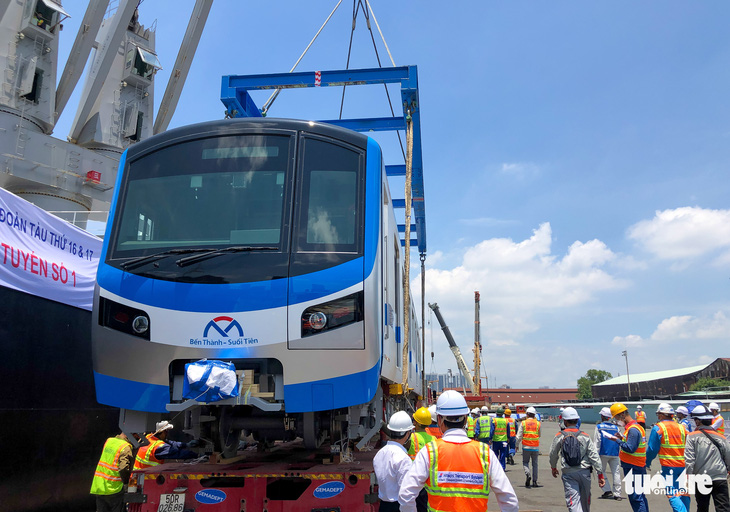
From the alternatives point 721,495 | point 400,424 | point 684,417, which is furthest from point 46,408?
point 684,417

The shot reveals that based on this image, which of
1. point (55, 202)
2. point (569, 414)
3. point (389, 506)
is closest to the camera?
point (389, 506)

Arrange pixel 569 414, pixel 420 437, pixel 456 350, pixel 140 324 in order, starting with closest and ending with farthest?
1. pixel 140 324
2. pixel 420 437
3. pixel 569 414
4. pixel 456 350

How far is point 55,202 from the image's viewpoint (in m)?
20.6

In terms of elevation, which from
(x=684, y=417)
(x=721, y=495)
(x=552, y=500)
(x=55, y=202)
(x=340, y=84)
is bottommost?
(x=552, y=500)

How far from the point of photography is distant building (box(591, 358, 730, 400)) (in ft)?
209

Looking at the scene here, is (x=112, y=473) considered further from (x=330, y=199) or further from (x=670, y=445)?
(x=670, y=445)

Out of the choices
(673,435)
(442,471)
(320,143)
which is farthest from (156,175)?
(673,435)

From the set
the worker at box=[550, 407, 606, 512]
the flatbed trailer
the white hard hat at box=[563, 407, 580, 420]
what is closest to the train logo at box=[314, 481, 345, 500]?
the flatbed trailer

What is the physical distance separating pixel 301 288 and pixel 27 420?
5.57m

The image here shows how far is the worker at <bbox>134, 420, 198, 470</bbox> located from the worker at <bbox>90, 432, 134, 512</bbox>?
77 cm

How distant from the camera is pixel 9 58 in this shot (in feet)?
64.2

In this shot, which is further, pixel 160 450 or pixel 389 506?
pixel 160 450

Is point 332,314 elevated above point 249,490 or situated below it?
above

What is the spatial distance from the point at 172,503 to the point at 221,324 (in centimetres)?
151
